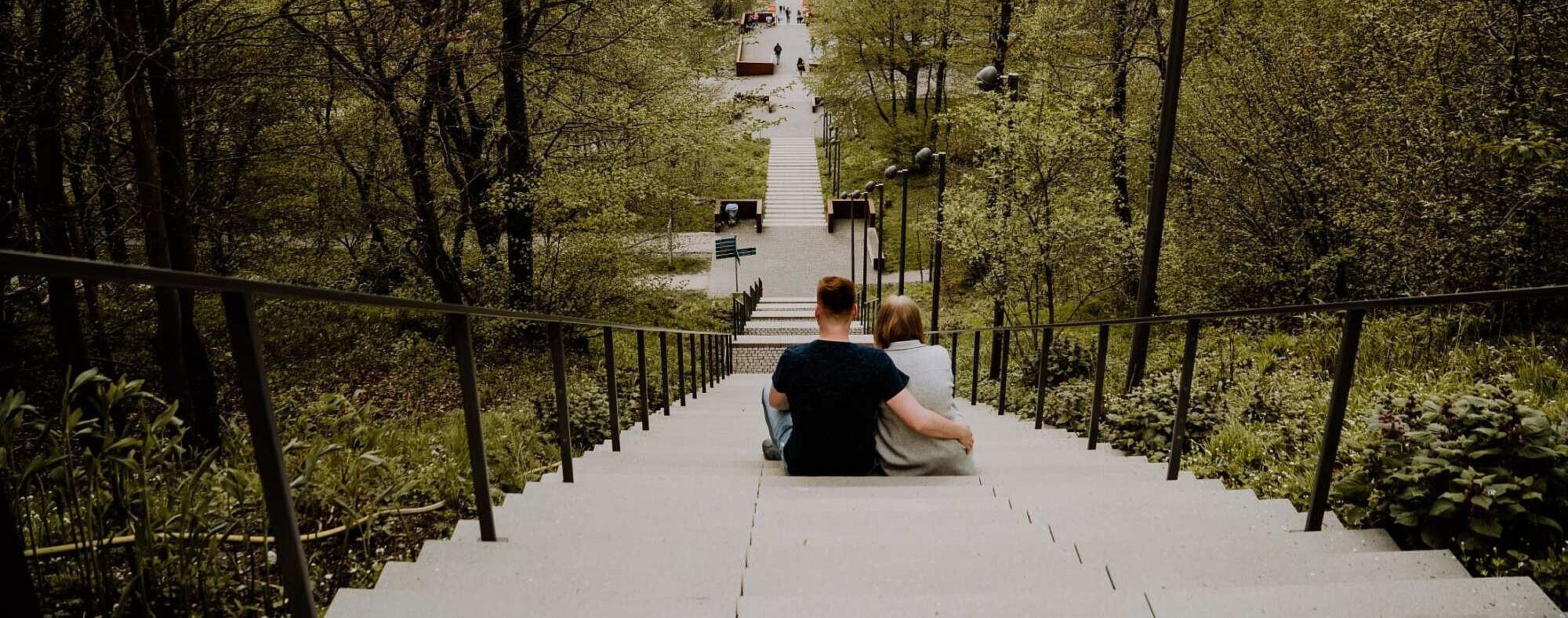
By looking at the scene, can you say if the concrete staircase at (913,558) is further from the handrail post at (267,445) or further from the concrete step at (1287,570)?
the handrail post at (267,445)

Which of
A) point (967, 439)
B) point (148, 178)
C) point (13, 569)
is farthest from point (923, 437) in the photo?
point (148, 178)

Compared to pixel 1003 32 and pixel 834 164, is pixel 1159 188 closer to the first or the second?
pixel 1003 32

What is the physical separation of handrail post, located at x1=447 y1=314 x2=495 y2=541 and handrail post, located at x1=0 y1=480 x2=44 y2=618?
139cm

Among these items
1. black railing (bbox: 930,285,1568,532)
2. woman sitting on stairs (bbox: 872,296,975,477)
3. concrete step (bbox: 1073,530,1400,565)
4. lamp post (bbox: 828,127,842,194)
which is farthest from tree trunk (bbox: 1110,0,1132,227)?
lamp post (bbox: 828,127,842,194)

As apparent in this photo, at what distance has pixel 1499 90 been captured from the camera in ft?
26.2

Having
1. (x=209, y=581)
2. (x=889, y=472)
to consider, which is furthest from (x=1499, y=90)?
(x=209, y=581)

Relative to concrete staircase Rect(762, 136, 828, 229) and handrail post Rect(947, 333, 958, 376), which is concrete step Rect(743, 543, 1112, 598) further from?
concrete staircase Rect(762, 136, 828, 229)

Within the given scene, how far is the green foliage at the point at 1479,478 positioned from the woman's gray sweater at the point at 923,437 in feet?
5.30

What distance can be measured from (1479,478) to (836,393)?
209 centimetres

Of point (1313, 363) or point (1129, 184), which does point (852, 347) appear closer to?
point (1313, 363)

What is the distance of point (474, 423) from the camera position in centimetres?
254

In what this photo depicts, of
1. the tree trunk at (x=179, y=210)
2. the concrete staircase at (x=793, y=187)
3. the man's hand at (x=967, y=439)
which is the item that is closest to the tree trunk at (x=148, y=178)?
the tree trunk at (x=179, y=210)

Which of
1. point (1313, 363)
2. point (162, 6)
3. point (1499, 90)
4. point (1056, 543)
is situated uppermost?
point (162, 6)

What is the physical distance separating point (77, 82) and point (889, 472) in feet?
25.6
